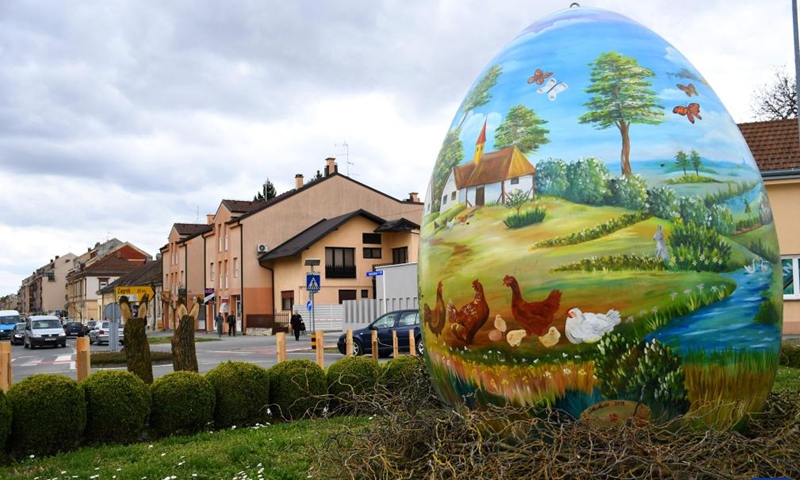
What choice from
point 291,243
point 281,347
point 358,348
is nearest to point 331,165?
point 291,243

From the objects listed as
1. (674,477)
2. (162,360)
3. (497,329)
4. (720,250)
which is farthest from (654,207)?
(162,360)

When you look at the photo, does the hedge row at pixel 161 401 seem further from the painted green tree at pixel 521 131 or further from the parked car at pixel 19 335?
the parked car at pixel 19 335

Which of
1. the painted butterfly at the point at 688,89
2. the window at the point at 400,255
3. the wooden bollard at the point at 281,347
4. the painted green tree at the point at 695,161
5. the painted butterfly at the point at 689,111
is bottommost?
the wooden bollard at the point at 281,347

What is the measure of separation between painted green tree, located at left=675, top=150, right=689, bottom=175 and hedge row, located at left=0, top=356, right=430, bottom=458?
395 cm

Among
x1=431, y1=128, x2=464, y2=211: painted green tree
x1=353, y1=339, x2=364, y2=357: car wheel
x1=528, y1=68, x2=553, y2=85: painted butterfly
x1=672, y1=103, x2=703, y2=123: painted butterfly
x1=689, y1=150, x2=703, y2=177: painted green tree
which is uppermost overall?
x1=528, y1=68, x2=553, y2=85: painted butterfly

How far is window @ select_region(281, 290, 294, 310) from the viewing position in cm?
5169

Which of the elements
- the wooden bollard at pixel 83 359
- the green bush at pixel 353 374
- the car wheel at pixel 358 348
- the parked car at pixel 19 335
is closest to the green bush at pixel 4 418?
the wooden bollard at pixel 83 359

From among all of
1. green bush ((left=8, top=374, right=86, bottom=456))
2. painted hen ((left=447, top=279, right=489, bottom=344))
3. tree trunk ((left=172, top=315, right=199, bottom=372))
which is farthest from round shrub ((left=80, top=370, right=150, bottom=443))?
painted hen ((left=447, top=279, right=489, bottom=344))

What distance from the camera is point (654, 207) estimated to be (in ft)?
13.7

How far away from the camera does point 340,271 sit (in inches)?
1992

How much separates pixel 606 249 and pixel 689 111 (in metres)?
1.12

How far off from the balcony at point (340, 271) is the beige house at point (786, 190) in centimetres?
2885

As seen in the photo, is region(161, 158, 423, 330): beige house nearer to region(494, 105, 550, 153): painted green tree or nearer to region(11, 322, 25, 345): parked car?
region(11, 322, 25, 345): parked car

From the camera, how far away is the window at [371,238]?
51312mm
